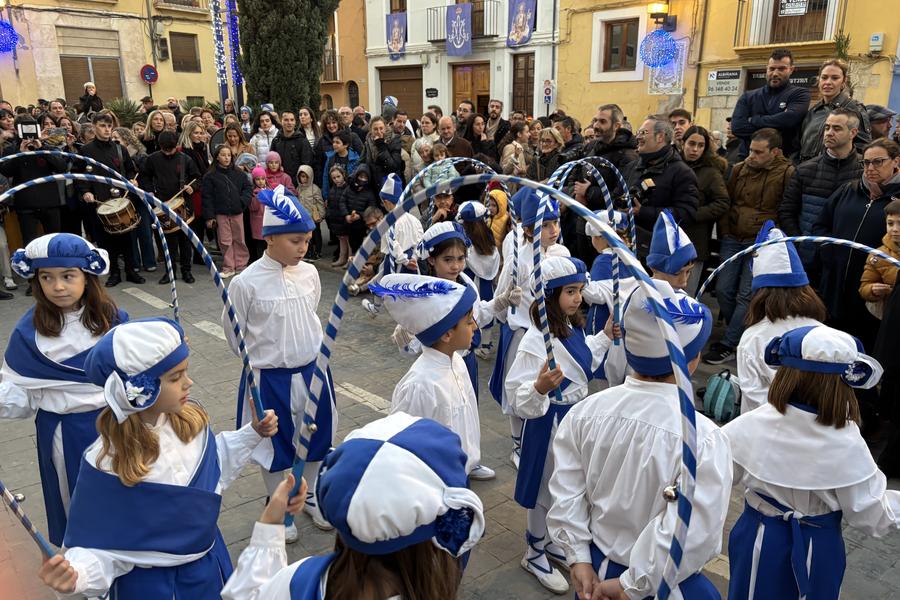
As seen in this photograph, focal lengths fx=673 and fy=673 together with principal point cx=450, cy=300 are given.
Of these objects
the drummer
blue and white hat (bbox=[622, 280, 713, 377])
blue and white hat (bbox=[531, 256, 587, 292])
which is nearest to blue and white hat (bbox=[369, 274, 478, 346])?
blue and white hat (bbox=[531, 256, 587, 292])

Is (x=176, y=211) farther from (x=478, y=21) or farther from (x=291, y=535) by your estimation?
(x=478, y=21)

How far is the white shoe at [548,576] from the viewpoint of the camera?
3.88 m

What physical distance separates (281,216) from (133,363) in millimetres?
1844

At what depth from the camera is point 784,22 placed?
18.6m

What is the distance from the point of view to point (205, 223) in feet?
37.2

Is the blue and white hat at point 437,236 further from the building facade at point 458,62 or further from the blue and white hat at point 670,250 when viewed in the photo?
the building facade at point 458,62

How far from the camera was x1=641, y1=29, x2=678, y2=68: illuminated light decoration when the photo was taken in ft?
67.7

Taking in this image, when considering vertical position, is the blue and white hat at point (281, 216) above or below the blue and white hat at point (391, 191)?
above

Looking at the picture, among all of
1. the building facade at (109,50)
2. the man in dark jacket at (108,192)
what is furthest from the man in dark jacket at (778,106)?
the building facade at (109,50)

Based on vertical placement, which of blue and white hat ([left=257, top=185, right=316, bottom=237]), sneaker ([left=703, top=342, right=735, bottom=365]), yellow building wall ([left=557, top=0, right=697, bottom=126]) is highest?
yellow building wall ([left=557, top=0, right=697, bottom=126])

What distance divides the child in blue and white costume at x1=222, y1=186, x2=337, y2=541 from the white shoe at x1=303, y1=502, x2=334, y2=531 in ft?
0.70

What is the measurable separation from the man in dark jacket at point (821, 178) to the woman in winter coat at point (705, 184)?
67cm

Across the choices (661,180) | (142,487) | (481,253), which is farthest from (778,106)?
(142,487)

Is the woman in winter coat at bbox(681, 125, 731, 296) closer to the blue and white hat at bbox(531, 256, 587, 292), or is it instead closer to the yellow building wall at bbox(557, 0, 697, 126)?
the blue and white hat at bbox(531, 256, 587, 292)
